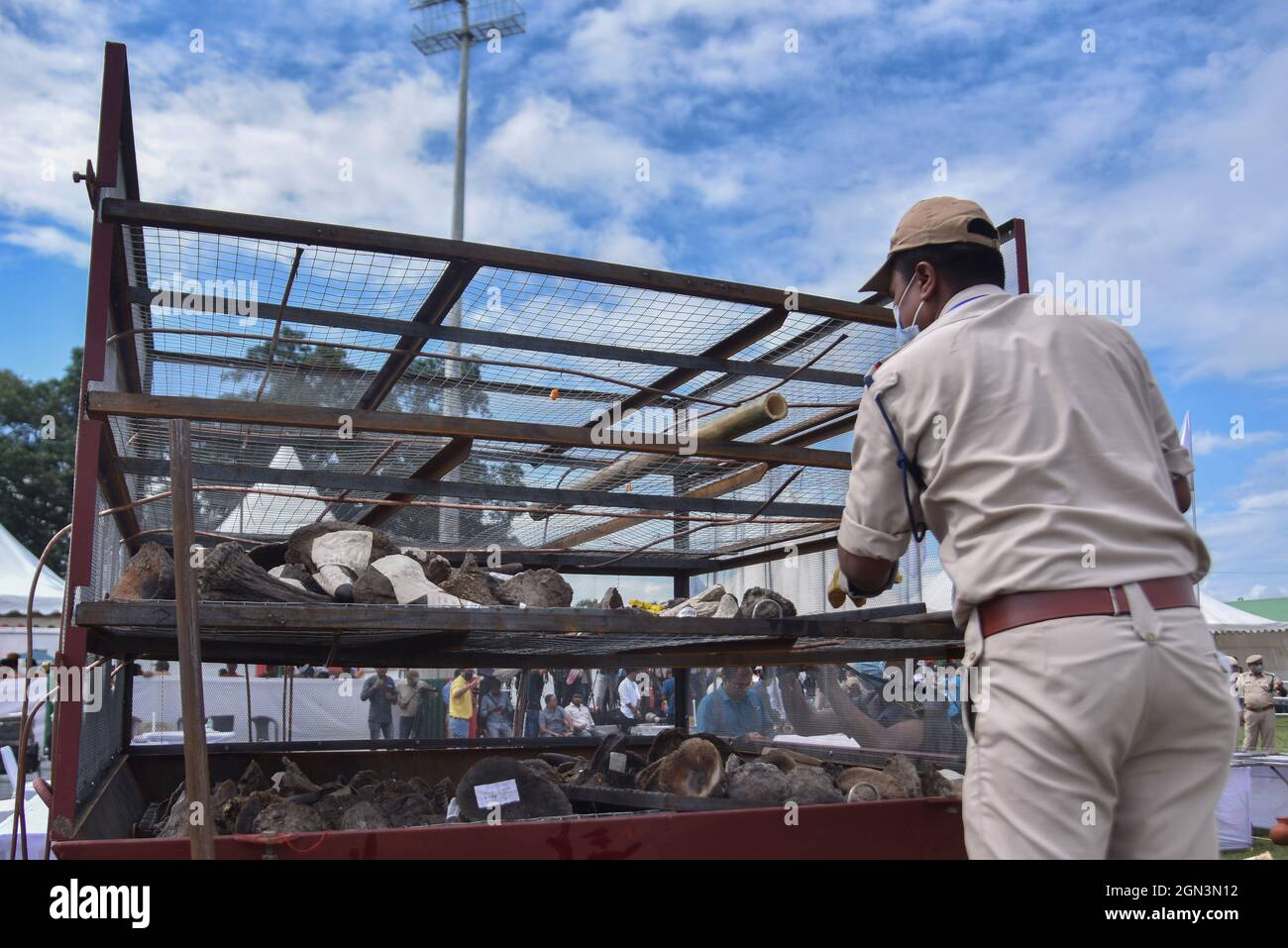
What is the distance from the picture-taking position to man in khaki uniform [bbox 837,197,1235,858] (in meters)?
1.90

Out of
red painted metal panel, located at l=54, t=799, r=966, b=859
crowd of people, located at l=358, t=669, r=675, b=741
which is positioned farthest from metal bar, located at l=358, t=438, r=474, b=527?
crowd of people, located at l=358, t=669, r=675, b=741

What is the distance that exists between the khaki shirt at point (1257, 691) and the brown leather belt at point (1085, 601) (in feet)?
46.1

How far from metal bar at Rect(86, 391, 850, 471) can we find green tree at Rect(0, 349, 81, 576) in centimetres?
3160

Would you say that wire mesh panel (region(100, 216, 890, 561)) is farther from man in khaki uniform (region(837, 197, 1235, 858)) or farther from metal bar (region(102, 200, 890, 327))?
man in khaki uniform (region(837, 197, 1235, 858))

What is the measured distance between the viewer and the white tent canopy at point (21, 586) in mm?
12758

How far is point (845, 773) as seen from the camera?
189 inches

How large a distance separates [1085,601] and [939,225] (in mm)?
935

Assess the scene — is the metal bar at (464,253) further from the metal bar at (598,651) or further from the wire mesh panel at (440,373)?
the metal bar at (598,651)

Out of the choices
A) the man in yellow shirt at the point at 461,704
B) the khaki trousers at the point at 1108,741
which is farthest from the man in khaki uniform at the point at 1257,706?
the khaki trousers at the point at 1108,741

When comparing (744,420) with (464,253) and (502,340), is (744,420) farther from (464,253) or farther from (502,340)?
(502,340)

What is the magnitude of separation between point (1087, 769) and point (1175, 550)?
0.47m

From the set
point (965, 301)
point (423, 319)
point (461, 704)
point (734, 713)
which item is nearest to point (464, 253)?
point (423, 319)
